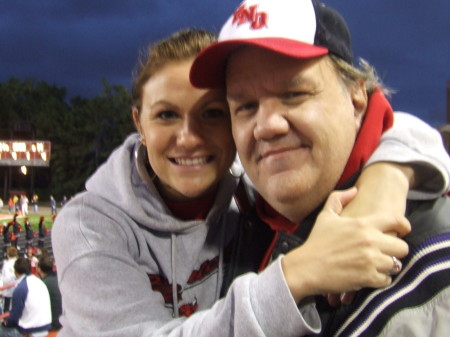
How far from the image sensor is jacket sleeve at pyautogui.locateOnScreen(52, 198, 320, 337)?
120 centimetres

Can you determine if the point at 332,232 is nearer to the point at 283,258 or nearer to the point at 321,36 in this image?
the point at 283,258

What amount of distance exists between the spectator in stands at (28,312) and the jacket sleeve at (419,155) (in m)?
6.21

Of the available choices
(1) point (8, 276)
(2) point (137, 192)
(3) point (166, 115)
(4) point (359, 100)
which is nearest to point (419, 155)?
(4) point (359, 100)

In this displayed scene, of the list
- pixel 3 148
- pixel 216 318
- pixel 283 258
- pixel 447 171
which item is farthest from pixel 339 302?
Answer: pixel 3 148

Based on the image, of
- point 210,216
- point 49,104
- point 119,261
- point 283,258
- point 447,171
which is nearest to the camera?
point 283,258

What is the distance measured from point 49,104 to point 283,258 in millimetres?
55093

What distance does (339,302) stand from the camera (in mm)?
1309

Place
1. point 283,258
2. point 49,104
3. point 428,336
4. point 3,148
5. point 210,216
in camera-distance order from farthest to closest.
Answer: point 49,104, point 3,148, point 210,216, point 283,258, point 428,336

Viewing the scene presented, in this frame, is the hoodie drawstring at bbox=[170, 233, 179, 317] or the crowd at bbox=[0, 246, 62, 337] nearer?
the hoodie drawstring at bbox=[170, 233, 179, 317]

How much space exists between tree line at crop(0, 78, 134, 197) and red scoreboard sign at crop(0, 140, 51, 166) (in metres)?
6.22

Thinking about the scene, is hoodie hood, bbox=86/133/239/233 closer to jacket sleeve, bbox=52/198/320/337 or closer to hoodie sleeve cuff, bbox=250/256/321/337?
jacket sleeve, bbox=52/198/320/337

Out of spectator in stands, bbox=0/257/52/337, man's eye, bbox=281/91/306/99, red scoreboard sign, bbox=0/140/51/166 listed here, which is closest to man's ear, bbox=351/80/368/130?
man's eye, bbox=281/91/306/99

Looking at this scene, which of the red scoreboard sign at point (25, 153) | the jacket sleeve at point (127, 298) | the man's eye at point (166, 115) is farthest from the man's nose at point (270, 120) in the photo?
the red scoreboard sign at point (25, 153)

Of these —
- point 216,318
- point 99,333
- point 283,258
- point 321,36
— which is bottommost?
point 99,333
